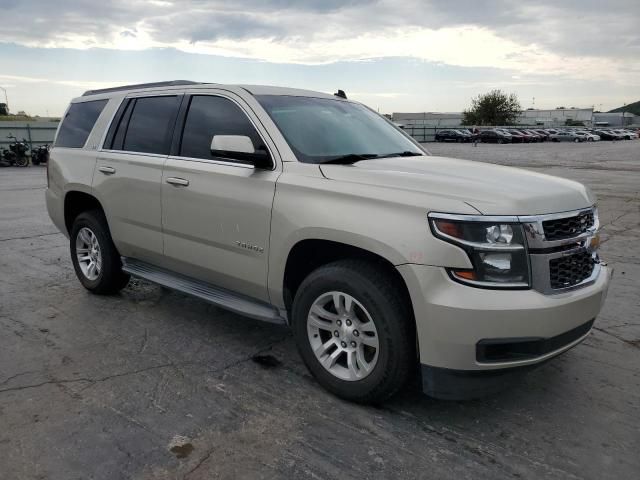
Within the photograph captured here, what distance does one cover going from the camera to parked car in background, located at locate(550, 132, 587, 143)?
60.3m

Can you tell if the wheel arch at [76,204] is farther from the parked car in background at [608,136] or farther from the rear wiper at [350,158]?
the parked car in background at [608,136]

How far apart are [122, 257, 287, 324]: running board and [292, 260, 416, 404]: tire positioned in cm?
32

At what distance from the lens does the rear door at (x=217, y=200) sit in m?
3.69

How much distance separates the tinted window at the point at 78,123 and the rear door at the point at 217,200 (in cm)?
141

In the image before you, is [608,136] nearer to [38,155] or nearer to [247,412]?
[38,155]

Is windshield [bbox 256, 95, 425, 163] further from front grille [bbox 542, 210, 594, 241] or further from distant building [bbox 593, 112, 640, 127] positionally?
distant building [bbox 593, 112, 640, 127]

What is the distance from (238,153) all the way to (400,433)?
189 centimetres

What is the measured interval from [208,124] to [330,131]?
2.97ft

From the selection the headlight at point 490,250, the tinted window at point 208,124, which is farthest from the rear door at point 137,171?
the headlight at point 490,250

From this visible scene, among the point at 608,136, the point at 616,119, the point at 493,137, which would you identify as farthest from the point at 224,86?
the point at 616,119

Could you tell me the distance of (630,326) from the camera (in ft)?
15.4

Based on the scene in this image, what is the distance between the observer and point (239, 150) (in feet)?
11.5

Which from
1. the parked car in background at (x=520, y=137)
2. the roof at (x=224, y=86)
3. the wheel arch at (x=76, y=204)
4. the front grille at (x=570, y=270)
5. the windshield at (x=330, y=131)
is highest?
the parked car in background at (x=520, y=137)

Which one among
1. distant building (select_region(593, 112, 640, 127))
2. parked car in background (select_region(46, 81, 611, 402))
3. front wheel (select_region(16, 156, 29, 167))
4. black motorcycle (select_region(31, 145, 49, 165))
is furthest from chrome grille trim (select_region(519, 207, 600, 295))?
distant building (select_region(593, 112, 640, 127))
